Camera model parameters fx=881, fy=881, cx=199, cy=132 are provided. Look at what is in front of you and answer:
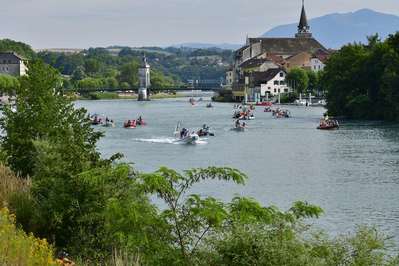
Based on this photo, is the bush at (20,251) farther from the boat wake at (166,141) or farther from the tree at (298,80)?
the tree at (298,80)

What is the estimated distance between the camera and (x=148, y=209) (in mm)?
13328

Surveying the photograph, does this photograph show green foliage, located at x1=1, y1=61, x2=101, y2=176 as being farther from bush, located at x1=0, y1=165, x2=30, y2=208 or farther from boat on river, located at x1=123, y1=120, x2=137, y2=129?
boat on river, located at x1=123, y1=120, x2=137, y2=129

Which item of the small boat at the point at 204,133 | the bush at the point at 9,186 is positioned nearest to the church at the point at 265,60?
the small boat at the point at 204,133

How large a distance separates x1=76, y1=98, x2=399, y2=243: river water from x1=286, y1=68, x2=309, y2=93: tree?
6004cm

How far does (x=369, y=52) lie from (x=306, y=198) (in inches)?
2320

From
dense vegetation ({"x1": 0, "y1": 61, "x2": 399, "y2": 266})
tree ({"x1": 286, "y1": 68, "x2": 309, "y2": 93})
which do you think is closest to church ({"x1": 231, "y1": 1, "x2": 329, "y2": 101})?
tree ({"x1": 286, "y1": 68, "x2": 309, "y2": 93})

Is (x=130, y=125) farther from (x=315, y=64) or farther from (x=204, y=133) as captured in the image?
(x=315, y=64)

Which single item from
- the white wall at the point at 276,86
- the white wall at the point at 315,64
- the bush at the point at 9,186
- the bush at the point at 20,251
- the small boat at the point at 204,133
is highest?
the white wall at the point at 315,64

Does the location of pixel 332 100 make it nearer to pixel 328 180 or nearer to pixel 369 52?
pixel 369 52

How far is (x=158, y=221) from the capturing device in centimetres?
1294

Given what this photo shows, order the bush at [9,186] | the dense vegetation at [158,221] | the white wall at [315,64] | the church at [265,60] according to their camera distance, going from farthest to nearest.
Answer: the white wall at [315,64], the church at [265,60], the bush at [9,186], the dense vegetation at [158,221]

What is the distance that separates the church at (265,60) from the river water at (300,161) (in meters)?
71.7

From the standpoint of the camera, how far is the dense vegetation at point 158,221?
12.0 m

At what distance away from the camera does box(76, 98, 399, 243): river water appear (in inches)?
1216
